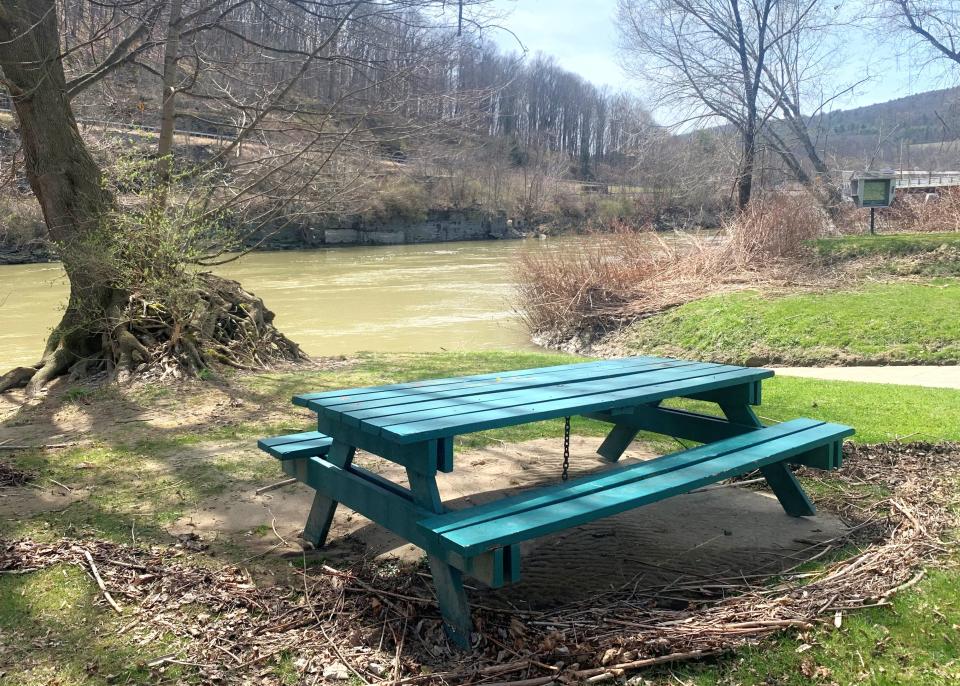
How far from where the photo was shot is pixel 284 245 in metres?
41.3

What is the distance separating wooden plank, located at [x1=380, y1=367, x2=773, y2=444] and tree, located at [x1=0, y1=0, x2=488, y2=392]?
4524 millimetres

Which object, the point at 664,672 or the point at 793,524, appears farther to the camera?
the point at 793,524

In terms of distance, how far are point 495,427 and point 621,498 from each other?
57 cm

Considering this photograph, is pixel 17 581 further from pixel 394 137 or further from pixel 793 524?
pixel 394 137

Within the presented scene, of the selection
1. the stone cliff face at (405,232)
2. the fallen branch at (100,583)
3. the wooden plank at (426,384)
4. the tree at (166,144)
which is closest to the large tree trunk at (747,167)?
the tree at (166,144)

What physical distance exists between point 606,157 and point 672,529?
83997 millimetres

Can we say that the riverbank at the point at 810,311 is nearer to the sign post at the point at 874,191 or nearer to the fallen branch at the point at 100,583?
the sign post at the point at 874,191

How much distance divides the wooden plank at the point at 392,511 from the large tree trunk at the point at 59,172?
177 inches

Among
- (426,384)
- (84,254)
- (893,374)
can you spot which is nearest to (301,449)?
(426,384)

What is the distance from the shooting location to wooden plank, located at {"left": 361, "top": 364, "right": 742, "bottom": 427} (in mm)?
2961

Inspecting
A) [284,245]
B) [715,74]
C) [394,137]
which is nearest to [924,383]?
[394,137]

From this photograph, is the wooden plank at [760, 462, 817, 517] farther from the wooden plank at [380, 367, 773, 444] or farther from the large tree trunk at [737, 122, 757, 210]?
the large tree trunk at [737, 122, 757, 210]

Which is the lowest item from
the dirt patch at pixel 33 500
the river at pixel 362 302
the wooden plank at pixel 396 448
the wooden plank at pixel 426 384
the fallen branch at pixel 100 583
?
the river at pixel 362 302

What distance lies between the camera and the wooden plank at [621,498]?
254cm
